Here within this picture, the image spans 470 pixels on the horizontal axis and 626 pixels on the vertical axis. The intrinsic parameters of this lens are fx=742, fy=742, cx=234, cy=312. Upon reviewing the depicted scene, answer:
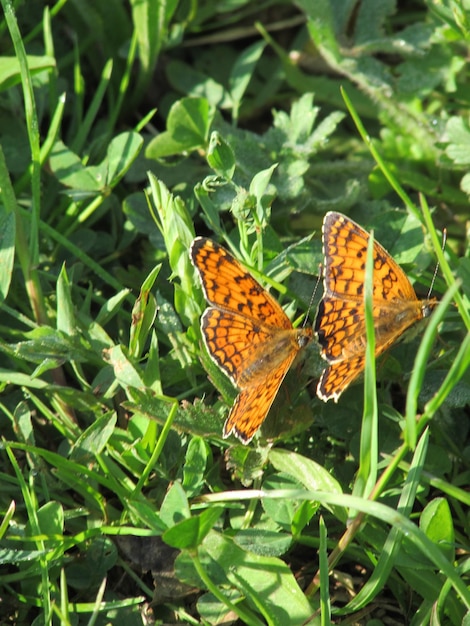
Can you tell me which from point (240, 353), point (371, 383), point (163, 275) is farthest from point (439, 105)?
point (371, 383)

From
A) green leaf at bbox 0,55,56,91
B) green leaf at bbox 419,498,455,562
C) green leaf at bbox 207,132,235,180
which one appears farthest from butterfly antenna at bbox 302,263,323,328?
green leaf at bbox 0,55,56,91

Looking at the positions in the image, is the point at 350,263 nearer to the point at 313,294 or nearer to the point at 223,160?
the point at 313,294

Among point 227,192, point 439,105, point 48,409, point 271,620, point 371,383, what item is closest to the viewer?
point 371,383

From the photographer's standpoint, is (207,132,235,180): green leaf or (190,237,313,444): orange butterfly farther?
(207,132,235,180): green leaf

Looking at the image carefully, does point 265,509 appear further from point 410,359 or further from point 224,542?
point 410,359

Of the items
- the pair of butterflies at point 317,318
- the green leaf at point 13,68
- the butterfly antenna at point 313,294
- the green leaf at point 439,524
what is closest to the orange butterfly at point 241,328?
the pair of butterflies at point 317,318

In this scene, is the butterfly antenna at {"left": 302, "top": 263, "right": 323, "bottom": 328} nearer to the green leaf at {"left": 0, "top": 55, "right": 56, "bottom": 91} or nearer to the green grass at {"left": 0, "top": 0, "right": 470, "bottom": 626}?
the green grass at {"left": 0, "top": 0, "right": 470, "bottom": 626}

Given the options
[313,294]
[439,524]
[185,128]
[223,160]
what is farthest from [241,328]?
[185,128]
